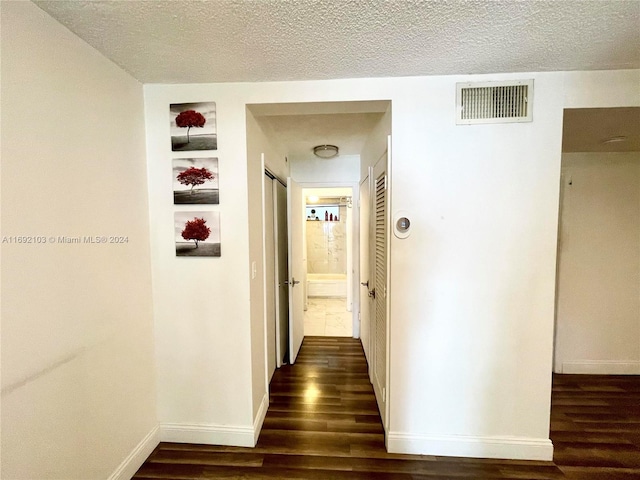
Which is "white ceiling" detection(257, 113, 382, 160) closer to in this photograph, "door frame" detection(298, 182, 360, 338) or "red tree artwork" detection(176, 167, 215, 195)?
"door frame" detection(298, 182, 360, 338)

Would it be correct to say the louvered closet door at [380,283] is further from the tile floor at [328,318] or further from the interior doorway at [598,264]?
the interior doorway at [598,264]

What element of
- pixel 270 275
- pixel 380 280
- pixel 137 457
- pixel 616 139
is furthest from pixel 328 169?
pixel 137 457

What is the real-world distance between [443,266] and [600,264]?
2.14m

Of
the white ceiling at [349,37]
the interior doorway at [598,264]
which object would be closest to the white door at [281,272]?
the white ceiling at [349,37]

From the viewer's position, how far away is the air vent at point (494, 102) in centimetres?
152

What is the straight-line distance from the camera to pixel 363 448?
5.58 feet

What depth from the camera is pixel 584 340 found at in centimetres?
254

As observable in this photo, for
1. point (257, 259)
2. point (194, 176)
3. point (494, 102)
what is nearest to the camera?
point (494, 102)

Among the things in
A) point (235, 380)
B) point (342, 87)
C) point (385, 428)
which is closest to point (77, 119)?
point (342, 87)

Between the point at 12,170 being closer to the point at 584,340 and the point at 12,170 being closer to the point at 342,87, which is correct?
the point at 342,87

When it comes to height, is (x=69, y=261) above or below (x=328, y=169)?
below

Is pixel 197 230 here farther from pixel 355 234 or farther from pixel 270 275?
pixel 355 234

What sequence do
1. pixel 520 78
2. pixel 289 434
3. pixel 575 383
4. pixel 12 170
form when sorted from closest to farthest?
pixel 12 170
pixel 520 78
pixel 289 434
pixel 575 383

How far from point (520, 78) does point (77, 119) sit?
7.72 feet
